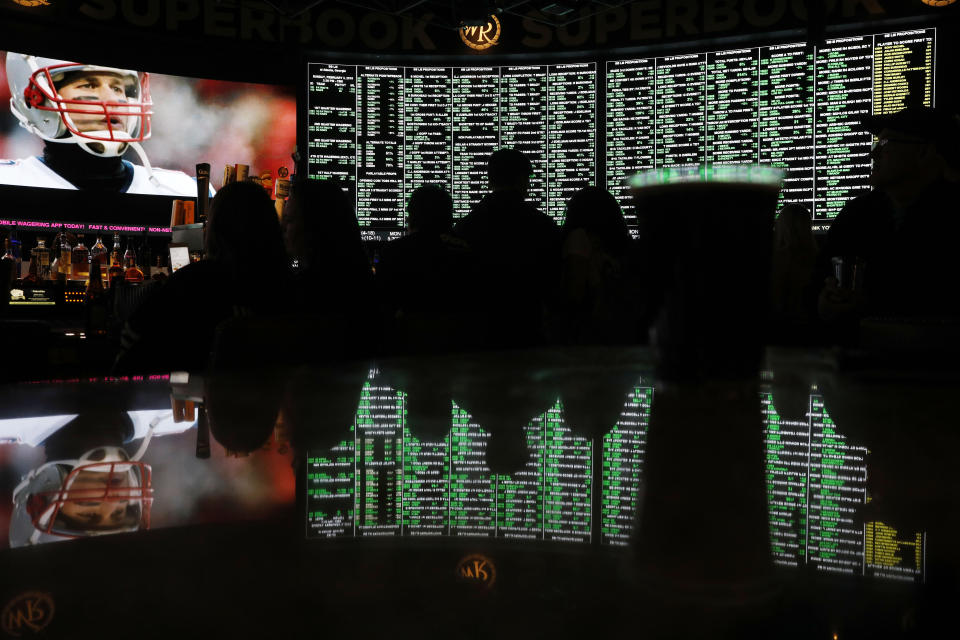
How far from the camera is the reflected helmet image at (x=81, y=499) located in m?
0.21

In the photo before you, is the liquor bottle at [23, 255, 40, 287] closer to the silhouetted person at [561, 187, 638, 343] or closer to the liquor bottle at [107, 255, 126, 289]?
the liquor bottle at [107, 255, 126, 289]

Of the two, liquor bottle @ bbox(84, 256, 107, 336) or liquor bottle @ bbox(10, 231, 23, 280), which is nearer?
liquor bottle @ bbox(84, 256, 107, 336)

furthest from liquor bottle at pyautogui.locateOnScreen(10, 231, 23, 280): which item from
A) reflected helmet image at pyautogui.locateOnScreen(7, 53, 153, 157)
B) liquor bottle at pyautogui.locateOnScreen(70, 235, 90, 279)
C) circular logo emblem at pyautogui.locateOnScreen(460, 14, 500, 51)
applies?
circular logo emblem at pyautogui.locateOnScreen(460, 14, 500, 51)

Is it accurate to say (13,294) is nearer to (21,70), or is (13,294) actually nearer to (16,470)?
(21,70)

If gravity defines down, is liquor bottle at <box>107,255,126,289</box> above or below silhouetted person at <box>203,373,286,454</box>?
above

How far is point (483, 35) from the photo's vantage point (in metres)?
5.68

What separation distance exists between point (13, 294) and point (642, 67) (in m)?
4.24

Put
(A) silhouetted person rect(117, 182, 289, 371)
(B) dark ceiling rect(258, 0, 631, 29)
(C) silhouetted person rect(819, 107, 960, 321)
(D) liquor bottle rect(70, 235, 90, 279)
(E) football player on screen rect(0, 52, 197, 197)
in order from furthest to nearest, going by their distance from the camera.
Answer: (E) football player on screen rect(0, 52, 197, 197), (B) dark ceiling rect(258, 0, 631, 29), (D) liquor bottle rect(70, 235, 90, 279), (A) silhouetted person rect(117, 182, 289, 371), (C) silhouetted person rect(819, 107, 960, 321)

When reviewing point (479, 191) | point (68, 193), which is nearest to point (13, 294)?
point (68, 193)

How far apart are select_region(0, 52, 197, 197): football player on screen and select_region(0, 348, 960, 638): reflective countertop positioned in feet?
18.5

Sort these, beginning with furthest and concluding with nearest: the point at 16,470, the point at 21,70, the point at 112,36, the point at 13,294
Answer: the point at 112,36 → the point at 21,70 → the point at 13,294 → the point at 16,470

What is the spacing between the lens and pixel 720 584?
169mm

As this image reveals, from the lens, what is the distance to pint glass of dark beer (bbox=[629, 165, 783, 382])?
55 centimetres

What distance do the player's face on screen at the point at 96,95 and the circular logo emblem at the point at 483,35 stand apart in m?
2.56
